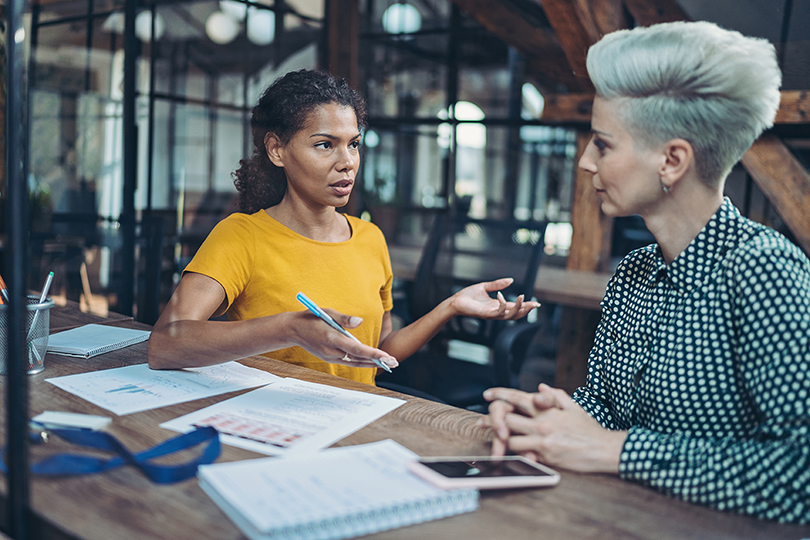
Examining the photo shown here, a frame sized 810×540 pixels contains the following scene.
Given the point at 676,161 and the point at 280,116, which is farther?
the point at 280,116

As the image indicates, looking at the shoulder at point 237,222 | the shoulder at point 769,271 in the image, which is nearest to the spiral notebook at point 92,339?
the shoulder at point 237,222

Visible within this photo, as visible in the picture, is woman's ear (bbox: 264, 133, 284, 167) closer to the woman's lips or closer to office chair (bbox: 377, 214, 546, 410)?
the woman's lips

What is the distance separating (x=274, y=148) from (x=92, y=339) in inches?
27.5

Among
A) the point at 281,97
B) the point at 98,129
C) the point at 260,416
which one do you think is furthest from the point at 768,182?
the point at 98,129

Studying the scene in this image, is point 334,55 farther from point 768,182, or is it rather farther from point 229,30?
point 768,182

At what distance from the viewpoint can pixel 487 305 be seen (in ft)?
5.28

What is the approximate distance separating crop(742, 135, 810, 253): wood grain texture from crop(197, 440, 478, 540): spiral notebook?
318cm

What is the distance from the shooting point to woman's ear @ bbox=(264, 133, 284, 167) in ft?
5.94

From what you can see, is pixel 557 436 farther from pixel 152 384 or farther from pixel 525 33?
pixel 525 33

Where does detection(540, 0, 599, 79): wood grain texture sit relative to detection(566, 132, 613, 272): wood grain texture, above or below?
above

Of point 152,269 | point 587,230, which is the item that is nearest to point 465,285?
point 152,269

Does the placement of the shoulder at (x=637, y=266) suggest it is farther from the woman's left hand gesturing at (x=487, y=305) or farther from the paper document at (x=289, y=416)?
the paper document at (x=289, y=416)

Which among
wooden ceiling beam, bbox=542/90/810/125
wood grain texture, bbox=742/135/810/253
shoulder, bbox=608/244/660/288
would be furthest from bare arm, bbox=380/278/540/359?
wooden ceiling beam, bbox=542/90/810/125

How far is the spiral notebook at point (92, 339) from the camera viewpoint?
1626 millimetres
